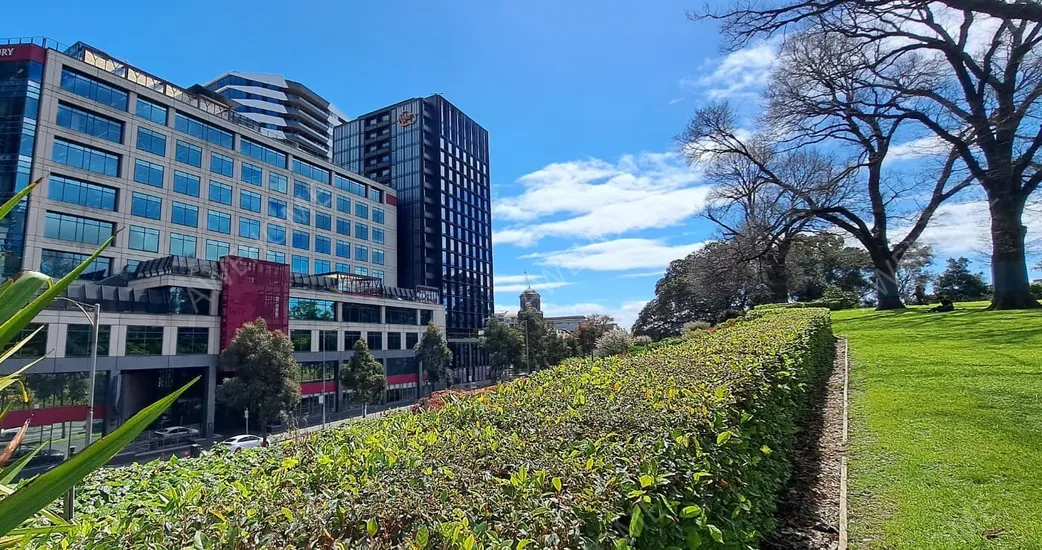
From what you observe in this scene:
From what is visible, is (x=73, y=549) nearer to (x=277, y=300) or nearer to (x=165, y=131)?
(x=277, y=300)

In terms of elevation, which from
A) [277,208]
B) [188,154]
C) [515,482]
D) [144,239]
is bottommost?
[515,482]

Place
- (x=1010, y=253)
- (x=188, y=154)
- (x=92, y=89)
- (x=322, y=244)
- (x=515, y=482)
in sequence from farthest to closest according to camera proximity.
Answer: (x=322, y=244) < (x=188, y=154) < (x=92, y=89) < (x=1010, y=253) < (x=515, y=482)

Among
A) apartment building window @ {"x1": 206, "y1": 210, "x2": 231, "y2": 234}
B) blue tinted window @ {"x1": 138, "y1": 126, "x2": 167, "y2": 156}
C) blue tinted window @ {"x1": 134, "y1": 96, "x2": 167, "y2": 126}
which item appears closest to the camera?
blue tinted window @ {"x1": 138, "y1": 126, "x2": 167, "y2": 156}

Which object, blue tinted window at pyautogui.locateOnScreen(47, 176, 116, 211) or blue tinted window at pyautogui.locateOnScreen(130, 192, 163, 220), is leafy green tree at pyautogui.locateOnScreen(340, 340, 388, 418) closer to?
blue tinted window at pyautogui.locateOnScreen(130, 192, 163, 220)

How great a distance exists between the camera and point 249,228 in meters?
38.3

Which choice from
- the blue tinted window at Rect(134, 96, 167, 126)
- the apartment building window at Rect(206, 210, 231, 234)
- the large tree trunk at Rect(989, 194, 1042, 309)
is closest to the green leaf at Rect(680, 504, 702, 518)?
the large tree trunk at Rect(989, 194, 1042, 309)

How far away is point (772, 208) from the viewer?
1051 inches

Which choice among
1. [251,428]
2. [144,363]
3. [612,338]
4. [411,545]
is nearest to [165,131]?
[144,363]

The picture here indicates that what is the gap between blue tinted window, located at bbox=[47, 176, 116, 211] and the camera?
2741 centimetres

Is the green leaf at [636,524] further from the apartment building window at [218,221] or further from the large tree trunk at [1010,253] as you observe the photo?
the apartment building window at [218,221]

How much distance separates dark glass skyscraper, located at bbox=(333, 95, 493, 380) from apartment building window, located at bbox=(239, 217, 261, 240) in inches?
810

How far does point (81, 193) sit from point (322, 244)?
59.4 ft

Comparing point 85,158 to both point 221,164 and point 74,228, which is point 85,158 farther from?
point 221,164

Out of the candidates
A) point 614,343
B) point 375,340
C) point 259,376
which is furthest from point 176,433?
point 614,343
